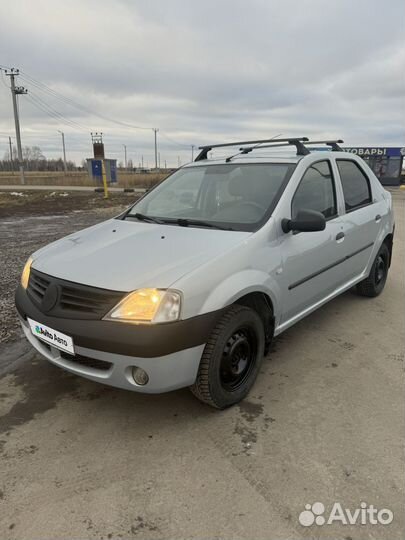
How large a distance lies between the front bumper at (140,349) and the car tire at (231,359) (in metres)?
0.08

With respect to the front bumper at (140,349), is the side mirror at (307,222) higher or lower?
higher

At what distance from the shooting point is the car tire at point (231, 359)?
246 cm

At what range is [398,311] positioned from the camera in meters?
4.54

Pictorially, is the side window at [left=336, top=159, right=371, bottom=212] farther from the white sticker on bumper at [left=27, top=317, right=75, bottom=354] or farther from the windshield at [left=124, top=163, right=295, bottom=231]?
the white sticker on bumper at [left=27, top=317, right=75, bottom=354]

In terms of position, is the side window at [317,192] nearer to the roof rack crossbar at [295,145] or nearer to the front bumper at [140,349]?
the roof rack crossbar at [295,145]

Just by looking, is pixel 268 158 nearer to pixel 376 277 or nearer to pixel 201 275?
pixel 201 275

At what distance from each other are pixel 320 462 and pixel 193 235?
163 centimetres

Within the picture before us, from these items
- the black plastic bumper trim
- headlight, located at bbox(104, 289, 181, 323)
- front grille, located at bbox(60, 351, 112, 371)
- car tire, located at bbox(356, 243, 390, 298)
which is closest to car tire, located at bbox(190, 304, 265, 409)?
the black plastic bumper trim

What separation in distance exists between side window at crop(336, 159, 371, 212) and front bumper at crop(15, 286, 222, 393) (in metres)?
2.36

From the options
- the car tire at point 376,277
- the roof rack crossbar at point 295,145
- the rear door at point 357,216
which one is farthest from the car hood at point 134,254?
the car tire at point 376,277

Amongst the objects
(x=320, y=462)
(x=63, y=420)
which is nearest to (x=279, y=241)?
(x=320, y=462)

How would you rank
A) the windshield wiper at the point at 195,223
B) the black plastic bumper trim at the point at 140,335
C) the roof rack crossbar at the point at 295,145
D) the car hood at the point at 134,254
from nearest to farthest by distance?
the black plastic bumper trim at the point at 140,335 < the car hood at the point at 134,254 < the windshield wiper at the point at 195,223 < the roof rack crossbar at the point at 295,145

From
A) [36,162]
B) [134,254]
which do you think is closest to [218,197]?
[134,254]

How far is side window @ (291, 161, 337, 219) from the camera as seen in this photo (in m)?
3.27
